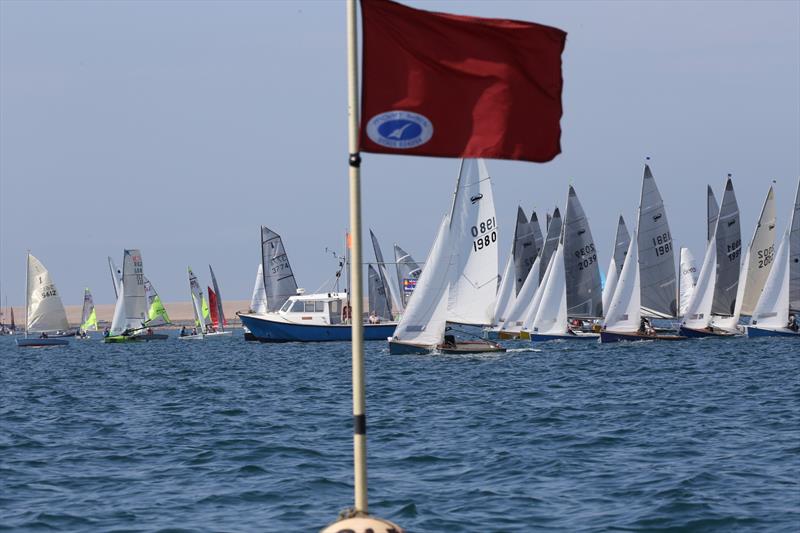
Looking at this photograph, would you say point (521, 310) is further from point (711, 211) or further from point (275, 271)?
point (275, 271)

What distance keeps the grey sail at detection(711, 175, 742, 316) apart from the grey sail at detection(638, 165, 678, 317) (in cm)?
305

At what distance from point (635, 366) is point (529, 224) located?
131ft

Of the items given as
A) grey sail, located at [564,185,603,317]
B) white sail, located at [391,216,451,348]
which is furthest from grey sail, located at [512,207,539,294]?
white sail, located at [391,216,451,348]

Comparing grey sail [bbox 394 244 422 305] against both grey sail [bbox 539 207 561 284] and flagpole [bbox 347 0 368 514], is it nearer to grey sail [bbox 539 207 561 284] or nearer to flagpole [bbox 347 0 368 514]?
grey sail [bbox 539 207 561 284]

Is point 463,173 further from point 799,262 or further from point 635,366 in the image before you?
point 799,262

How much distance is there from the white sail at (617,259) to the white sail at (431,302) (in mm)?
24742

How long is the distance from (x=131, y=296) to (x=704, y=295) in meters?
56.2

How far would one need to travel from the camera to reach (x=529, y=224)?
283ft

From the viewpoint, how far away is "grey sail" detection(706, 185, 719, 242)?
72.1 m

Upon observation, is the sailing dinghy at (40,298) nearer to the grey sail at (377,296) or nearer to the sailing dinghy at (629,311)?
the grey sail at (377,296)

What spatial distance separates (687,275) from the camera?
4707 inches

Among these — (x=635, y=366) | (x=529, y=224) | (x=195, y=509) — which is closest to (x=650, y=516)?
(x=195, y=509)

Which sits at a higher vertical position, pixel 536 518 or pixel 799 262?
pixel 799 262

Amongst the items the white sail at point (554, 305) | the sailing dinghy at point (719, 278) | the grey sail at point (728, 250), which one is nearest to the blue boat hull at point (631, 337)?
the sailing dinghy at point (719, 278)
